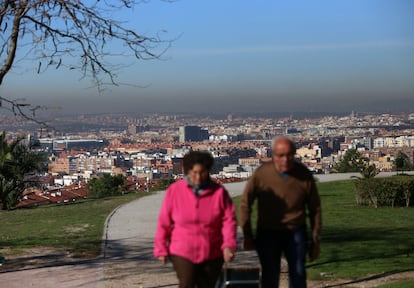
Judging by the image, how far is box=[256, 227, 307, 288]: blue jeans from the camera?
5.88m

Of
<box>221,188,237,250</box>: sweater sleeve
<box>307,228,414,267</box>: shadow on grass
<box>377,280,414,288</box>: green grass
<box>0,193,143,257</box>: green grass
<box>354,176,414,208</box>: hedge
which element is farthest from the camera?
<box>354,176,414,208</box>: hedge

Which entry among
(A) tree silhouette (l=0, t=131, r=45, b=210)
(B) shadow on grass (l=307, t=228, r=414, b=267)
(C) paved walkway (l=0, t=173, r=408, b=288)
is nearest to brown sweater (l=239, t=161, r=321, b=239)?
(C) paved walkway (l=0, t=173, r=408, b=288)

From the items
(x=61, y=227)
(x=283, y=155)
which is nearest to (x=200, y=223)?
(x=283, y=155)

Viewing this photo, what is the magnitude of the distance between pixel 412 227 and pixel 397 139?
119 feet

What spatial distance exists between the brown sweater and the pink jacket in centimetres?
49

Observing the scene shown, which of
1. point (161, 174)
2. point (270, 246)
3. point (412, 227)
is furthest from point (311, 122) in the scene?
point (270, 246)

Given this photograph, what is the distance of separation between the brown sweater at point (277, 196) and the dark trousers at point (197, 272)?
0.54 meters

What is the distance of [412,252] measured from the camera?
37.1 feet

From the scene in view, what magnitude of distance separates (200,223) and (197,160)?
0.45m

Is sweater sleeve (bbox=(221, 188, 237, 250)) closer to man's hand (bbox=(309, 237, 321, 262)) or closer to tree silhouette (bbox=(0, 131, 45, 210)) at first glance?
man's hand (bbox=(309, 237, 321, 262))

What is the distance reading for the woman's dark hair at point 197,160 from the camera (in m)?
5.44

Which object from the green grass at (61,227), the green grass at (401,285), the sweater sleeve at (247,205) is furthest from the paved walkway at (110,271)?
the sweater sleeve at (247,205)

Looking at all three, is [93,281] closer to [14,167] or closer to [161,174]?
[14,167]

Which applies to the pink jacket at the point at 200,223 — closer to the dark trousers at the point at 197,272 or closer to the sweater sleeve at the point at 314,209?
the dark trousers at the point at 197,272
